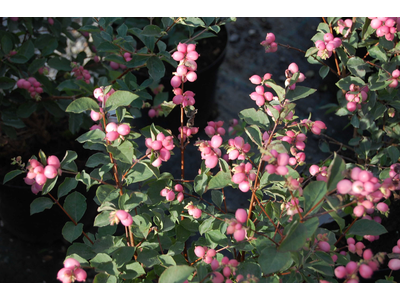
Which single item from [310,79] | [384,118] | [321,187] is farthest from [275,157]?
[310,79]

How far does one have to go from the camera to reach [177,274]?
2.38 feet

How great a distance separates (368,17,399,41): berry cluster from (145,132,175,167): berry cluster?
78 cm

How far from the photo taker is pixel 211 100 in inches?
98.7

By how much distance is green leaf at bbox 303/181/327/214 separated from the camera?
738 mm

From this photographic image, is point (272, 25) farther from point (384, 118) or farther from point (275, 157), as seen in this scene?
point (275, 157)

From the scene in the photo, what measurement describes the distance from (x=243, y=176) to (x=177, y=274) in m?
0.24

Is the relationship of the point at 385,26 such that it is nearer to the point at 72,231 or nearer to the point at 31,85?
the point at 72,231

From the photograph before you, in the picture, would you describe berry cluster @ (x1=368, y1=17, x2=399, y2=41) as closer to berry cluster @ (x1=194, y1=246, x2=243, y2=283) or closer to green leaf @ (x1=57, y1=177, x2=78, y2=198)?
berry cluster @ (x1=194, y1=246, x2=243, y2=283)

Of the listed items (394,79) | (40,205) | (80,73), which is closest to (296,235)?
(40,205)

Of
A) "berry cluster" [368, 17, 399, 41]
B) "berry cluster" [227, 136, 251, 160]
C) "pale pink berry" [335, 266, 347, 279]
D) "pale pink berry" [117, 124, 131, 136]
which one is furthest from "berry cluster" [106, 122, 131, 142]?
"berry cluster" [368, 17, 399, 41]

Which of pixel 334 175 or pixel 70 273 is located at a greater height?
pixel 334 175

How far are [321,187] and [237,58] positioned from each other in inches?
91.0

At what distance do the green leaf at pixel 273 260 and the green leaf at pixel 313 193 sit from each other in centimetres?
10

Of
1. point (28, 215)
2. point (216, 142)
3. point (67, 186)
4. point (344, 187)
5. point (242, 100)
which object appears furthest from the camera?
point (242, 100)
